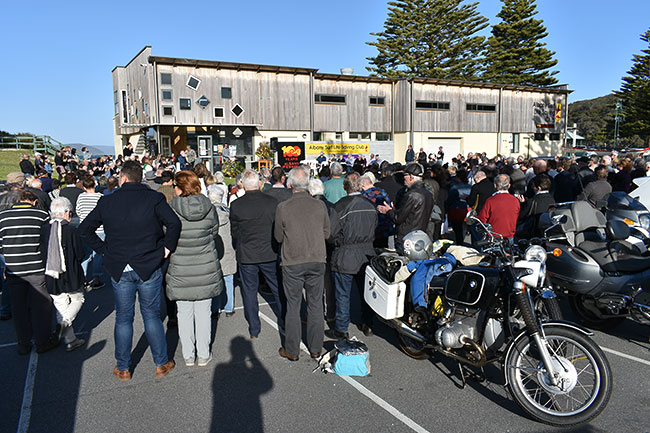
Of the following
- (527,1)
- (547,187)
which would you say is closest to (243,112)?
(547,187)

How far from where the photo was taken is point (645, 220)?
5746 millimetres

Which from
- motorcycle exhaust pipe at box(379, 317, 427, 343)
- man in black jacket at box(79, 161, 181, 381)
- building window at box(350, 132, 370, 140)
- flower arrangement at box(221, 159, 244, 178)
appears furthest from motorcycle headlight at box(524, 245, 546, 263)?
building window at box(350, 132, 370, 140)

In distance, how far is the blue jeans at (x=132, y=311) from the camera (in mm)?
4289

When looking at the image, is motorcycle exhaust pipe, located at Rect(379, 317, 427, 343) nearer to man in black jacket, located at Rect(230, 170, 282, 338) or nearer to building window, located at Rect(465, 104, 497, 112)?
man in black jacket, located at Rect(230, 170, 282, 338)

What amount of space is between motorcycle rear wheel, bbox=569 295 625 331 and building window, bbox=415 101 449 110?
28128 mm

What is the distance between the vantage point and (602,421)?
355 centimetres

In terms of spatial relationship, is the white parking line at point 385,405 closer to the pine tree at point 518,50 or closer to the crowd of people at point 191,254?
the crowd of people at point 191,254

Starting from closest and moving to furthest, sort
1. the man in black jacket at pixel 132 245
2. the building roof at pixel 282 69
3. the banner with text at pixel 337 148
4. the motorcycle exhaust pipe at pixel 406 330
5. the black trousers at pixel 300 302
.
A: the man in black jacket at pixel 132 245
the motorcycle exhaust pipe at pixel 406 330
the black trousers at pixel 300 302
the banner with text at pixel 337 148
the building roof at pixel 282 69

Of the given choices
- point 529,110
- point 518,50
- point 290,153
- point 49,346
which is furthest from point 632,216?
point 518,50

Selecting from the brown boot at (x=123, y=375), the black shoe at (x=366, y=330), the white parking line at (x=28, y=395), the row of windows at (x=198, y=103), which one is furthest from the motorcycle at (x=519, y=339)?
the row of windows at (x=198, y=103)

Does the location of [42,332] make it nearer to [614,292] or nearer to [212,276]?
[212,276]

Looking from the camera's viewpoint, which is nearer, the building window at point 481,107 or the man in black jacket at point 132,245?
the man in black jacket at point 132,245

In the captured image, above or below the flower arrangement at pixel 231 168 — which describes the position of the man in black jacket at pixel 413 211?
below

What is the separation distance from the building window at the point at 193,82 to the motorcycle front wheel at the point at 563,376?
25.4 meters
